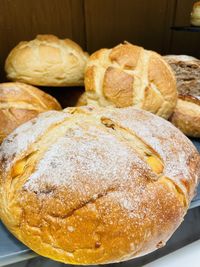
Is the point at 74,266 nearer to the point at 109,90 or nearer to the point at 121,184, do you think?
the point at 121,184

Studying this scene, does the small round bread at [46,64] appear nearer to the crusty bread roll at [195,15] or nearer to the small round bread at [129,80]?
the small round bread at [129,80]

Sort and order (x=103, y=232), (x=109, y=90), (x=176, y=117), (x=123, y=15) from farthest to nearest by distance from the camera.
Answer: (x=123, y=15) → (x=176, y=117) → (x=109, y=90) → (x=103, y=232)

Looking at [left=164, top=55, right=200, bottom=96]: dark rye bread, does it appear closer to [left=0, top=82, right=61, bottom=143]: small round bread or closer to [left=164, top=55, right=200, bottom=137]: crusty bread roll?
[left=164, top=55, right=200, bottom=137]: crusty bread roll

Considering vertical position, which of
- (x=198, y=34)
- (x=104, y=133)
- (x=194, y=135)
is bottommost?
(x=194, y=135)

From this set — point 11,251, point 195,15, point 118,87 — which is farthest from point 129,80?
point 195,15

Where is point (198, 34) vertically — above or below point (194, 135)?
above

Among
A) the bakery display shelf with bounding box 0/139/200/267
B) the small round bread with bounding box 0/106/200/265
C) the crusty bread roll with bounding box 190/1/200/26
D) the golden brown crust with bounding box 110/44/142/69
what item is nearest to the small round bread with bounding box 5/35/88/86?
the golden brown crust with bounding box 110/44/142/69

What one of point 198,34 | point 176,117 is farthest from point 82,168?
point 198,34
